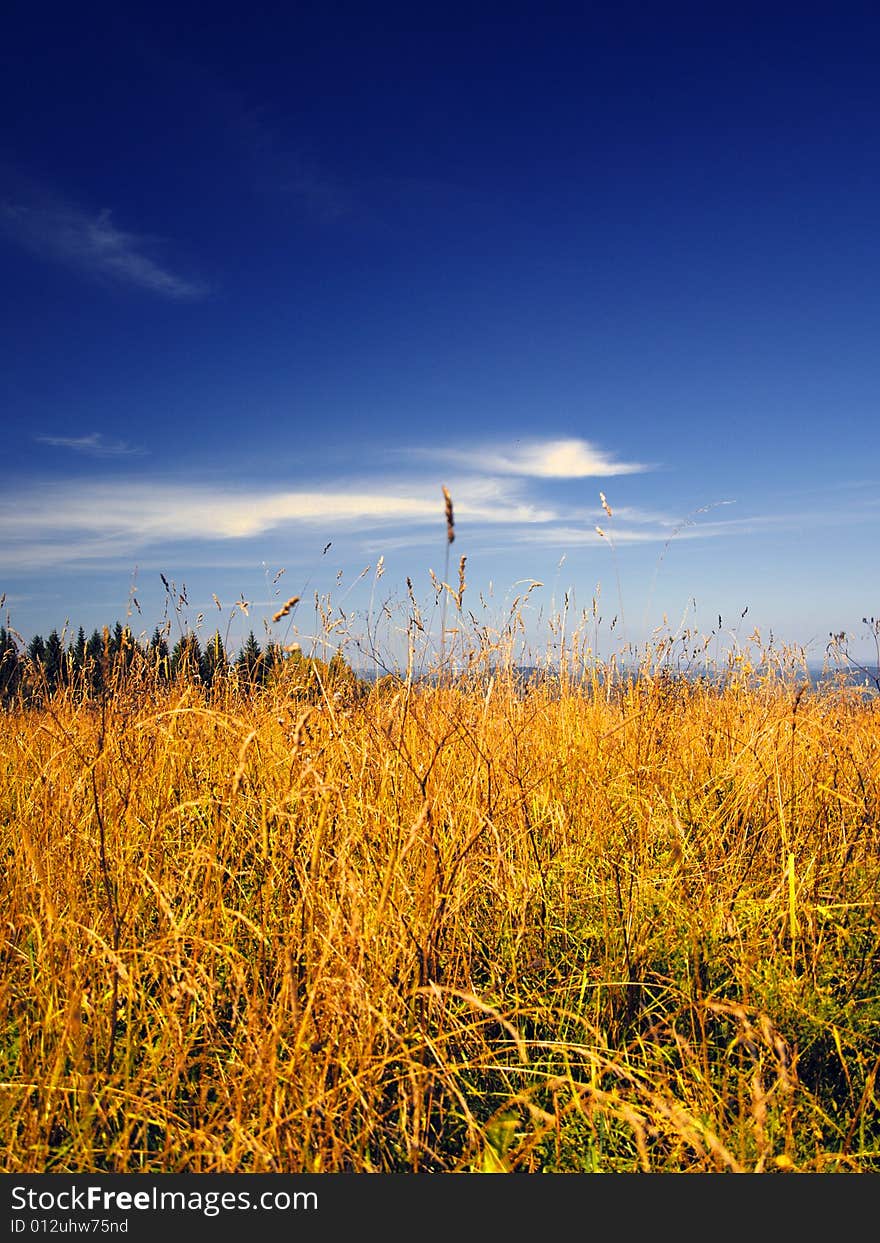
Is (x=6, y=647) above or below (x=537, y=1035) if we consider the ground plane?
above

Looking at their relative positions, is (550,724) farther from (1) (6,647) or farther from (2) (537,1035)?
(1) (6,647)

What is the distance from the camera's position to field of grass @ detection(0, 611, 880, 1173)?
4.25 ft

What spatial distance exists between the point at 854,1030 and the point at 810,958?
232 mm

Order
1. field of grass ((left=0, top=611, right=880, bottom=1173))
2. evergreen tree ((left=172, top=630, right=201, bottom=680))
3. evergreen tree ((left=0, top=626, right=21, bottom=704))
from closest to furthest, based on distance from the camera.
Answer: field of grass ((left=0, top=611, right=880, bottom=1173)) → evergreen tree ((left=172, top=630, right=201, bottom=680)) → evergreen tree ((left=0, top=626, right=21, bottom=704))

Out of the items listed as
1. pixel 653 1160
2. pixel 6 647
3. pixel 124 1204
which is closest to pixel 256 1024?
pixel 124 1204

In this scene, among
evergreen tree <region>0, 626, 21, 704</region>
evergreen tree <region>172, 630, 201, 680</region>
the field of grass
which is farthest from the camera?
evergreen tree <region>0, 626, 21, 704</region>

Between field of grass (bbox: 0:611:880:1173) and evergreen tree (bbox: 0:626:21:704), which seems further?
evergreen tree (bbox: 0:626:21:704)

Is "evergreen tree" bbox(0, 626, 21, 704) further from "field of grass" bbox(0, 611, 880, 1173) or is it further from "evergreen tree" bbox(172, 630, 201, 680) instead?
"field of grass" bbox(0, 611, 880, 1173)

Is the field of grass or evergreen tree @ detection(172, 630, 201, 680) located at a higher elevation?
evergreen tree @ detection(172, 630, 201, 680)

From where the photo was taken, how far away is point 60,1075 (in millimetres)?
1337

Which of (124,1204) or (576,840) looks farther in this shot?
(576,840)

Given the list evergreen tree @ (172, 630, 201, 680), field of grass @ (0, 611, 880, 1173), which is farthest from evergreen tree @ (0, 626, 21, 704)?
field of grass @ (0, 611, 880, 1173)

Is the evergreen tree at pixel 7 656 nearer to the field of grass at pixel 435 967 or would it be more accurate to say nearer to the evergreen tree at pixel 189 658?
the evergreen tree at pixel 189 658

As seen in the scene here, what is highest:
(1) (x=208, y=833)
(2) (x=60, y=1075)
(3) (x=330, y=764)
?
(3) (x=330, y=764)
